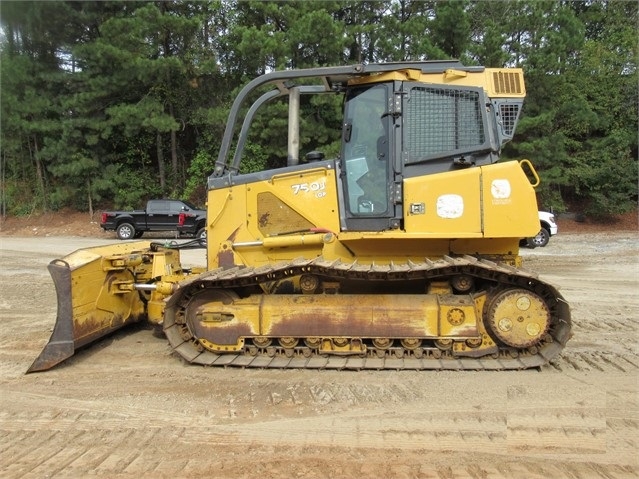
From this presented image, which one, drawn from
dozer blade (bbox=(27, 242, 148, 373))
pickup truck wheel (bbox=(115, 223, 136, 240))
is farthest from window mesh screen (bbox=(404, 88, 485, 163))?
pickup truck wheel (bbox=(115, 223, 136, 240))

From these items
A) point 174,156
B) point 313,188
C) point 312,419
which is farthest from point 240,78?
point 312,419

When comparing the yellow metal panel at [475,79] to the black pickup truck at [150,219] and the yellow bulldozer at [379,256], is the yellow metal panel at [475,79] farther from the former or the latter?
the black pickup truck at [150,219]

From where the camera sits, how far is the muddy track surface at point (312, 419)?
9.94 ft

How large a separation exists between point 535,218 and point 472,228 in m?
0.57

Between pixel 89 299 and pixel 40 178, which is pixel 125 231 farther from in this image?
pixel 89 299

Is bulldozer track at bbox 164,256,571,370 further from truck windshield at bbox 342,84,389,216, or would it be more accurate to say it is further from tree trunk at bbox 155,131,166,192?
tree trunk at bbox 155,131,166,192

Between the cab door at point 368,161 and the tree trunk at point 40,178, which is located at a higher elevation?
the tree trunk at point 40,178

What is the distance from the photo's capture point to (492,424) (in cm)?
352

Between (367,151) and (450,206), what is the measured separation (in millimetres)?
957

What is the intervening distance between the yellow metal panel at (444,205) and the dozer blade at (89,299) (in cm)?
309

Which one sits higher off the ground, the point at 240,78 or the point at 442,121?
the point at 240,78

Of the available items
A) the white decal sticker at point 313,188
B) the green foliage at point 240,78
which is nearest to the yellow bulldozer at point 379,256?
the white decal sticker at point 313,188

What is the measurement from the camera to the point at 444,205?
4.64 m

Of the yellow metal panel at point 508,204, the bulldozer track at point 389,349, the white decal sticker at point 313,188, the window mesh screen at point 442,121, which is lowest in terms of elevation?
the bulldozer track at point 389,349
